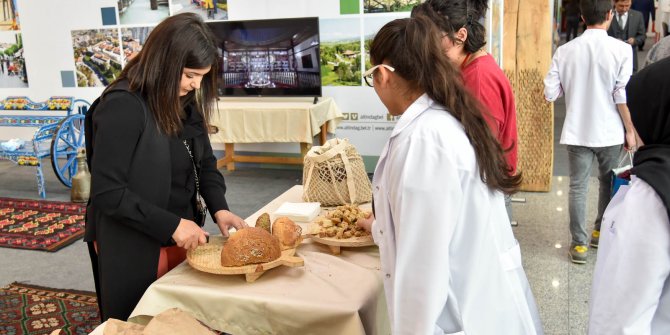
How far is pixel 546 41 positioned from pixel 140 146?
13.3ft

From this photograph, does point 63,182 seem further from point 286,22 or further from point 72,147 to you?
point 286,22

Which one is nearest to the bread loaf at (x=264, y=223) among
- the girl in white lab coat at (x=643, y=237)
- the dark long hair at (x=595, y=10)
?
the girl in white lab coat at (x=643, y=237)

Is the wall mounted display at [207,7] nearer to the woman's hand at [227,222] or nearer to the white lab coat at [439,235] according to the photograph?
the woman's hand at [227,222]

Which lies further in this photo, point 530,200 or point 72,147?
point 72,147

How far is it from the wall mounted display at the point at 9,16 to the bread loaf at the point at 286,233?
267 inches

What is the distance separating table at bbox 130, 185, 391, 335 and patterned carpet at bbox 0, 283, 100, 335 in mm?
1675

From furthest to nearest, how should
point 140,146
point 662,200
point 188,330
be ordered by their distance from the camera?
point 140,146, point 188,330, point 662,200

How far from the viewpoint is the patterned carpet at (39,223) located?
177 inches

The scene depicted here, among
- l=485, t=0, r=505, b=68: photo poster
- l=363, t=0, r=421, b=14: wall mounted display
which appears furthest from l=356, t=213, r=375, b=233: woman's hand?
l=363, t=0, r=421, b=14: wall mounted display

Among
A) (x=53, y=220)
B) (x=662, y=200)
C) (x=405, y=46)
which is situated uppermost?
(x=405, y=46)

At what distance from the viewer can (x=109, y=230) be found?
176 cm

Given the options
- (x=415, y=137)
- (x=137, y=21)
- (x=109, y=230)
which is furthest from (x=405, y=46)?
(x=137, y=21)

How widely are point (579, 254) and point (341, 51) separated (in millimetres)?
3155

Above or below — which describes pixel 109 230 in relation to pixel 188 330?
above
